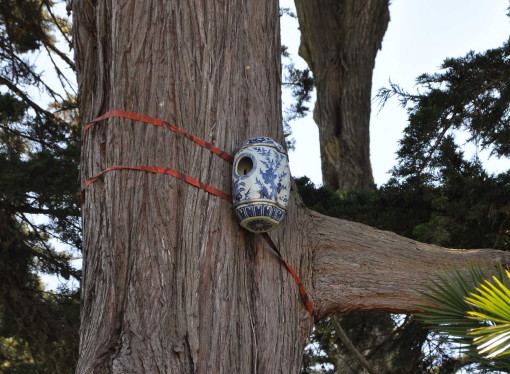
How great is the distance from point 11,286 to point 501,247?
4355 millimetres

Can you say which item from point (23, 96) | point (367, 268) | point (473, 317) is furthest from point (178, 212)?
point (23, 96)

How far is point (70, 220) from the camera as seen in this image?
812 cm

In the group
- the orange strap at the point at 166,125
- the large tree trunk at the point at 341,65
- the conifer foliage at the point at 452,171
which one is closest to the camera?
the orange strap at the point at 166,125

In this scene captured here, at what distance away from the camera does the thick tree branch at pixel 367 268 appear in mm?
4352

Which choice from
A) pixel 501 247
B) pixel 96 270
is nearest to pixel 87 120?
pixel 96 270

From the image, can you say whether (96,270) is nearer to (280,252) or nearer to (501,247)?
(280,252)

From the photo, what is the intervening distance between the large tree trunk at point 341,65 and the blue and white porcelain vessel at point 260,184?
746cm

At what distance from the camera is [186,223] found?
12.5 ft

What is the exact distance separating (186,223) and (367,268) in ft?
3.54

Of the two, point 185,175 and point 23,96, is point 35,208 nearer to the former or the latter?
point 23,96

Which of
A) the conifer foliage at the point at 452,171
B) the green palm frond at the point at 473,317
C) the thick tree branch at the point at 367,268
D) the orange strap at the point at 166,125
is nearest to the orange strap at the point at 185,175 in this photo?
the orange strap at the point at 166,125

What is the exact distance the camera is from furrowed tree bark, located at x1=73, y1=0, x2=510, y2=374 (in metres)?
3.63

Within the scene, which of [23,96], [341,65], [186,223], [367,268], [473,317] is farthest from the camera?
[341,65]

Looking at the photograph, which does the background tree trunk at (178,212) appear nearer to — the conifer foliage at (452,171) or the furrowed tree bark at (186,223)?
the furrowed tree bark at (186,223)
